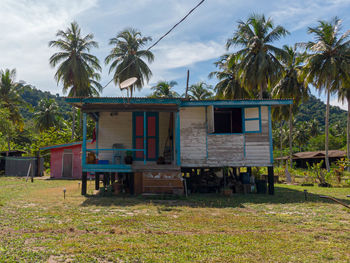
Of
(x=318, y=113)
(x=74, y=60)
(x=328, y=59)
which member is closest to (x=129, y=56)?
(x=74, y=60)

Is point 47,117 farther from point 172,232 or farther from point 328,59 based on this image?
point 172,232

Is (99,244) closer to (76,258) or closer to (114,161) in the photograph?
(76,258)

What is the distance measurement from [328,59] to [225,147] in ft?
60.5

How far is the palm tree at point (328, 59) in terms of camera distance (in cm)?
2538

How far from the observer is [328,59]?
26.2 meters

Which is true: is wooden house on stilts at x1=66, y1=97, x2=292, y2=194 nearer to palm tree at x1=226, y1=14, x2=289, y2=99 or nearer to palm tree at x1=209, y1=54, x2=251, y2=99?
palm tree at x1=226, y1=14, x2=289, y2=99

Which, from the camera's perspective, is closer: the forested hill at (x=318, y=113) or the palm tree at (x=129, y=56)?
the palm tree at (x=129, y=56)

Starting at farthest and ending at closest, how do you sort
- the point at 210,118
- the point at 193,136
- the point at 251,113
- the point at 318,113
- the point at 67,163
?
1. the point at 318,113
2. the point at 67,163
3. the point at 251,113
4. the point at 193,136
5. the point at 210,118

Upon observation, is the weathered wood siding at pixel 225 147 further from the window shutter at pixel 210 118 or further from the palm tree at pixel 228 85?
the palm tree at pixel 228 85

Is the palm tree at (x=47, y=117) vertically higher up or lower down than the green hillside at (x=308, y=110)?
lower down

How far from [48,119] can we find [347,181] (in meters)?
43.1

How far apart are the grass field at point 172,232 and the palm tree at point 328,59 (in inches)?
767

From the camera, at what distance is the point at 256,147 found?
43.9 ft

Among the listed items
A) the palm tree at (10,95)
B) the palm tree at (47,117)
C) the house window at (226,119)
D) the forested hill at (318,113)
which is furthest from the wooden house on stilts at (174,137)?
the forested hill at (318,113)
